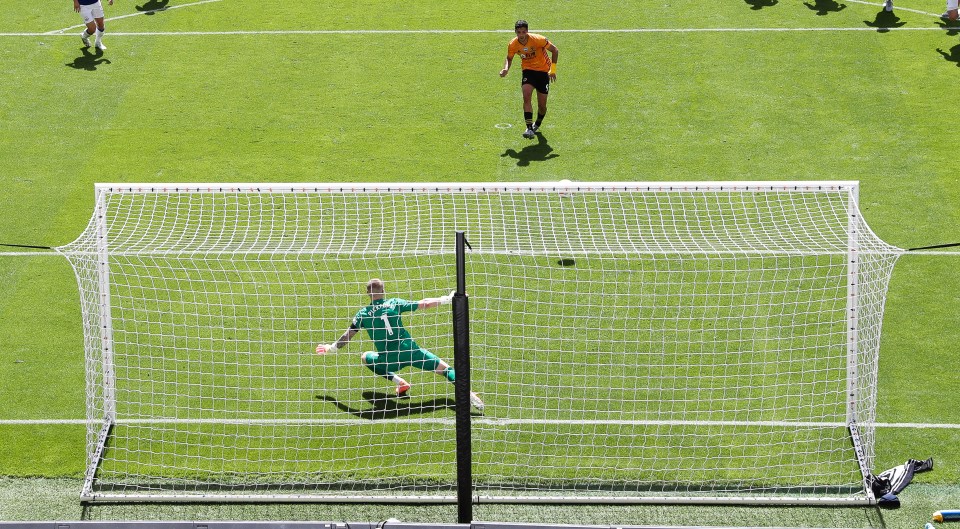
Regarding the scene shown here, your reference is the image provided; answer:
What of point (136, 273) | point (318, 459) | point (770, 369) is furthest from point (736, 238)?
point (136, 273)

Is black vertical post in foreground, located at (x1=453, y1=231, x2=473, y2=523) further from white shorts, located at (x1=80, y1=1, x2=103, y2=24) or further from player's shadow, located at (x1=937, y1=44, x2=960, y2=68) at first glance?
white shorts, located at (x1=80, y1=1, x2=103, y2=24)

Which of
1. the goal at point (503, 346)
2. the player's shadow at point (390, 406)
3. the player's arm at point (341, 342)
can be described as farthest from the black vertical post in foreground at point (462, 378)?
the player's arm at point (341, 342)

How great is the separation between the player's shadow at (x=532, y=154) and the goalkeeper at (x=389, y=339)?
17.7 feet

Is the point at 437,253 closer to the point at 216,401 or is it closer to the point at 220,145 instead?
the point at 216,401

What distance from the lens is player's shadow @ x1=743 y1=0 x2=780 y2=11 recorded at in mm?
21766

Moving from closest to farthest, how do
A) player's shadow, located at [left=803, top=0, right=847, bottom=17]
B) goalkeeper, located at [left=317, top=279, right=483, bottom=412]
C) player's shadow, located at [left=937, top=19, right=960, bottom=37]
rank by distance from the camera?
goalkeeper, located at [left=317, top=279, right=483, bottom=412]
player's shadow, located at [left=937, top=19, right=960, bottom=37]
player's shadow, located at [left=803, top=0, right=847, bottom=17]

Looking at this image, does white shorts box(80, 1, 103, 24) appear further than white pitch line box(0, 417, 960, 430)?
Yes

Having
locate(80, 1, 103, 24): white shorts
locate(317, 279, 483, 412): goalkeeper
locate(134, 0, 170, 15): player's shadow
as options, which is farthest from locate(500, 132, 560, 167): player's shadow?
locate(134, 0, 170, 15): player's shadow

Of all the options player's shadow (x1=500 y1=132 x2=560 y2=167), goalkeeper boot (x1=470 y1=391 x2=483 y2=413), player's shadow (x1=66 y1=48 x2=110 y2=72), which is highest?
player's shadow (x1=66 y1=48 x2=110 y2=72)

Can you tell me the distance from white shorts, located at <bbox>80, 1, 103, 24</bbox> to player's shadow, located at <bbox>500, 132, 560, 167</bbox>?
7793 millimetres

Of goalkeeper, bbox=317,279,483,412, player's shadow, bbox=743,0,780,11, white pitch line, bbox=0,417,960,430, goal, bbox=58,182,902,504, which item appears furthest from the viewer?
player's shadow, bbox=743,0,780,11

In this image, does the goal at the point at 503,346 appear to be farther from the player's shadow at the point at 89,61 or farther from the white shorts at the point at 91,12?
the white shorts at the point at 91,12

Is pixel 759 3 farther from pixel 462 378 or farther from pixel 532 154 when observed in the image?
pixel 462 378

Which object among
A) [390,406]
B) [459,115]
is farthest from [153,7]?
[390,406]
